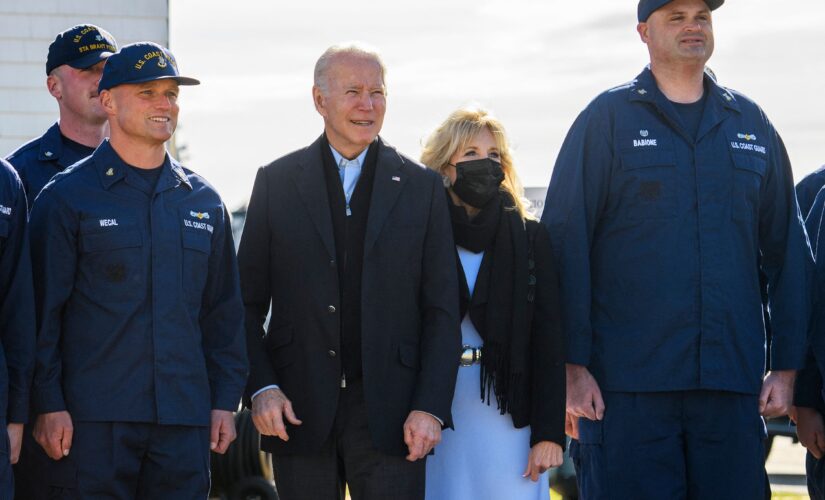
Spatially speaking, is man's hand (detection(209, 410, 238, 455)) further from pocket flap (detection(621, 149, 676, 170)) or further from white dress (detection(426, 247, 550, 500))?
pocket flap (detection(621, 149, 676, 170))

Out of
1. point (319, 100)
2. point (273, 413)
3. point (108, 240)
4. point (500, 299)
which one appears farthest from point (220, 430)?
point (319, 100)

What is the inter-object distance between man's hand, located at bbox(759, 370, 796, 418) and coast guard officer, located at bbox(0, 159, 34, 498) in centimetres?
266

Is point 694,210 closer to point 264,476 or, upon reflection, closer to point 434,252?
point 434,252

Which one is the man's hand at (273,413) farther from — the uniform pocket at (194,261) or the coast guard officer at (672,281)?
the coast guard officer at (672,281)

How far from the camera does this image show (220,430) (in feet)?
14.7

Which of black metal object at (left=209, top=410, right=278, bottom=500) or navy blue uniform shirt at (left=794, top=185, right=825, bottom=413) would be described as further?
black metal object at (left=209, top=410, right=278, bottom=500)

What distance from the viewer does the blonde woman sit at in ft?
15.7

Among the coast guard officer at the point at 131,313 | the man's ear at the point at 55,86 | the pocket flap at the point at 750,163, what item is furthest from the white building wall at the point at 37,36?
the pocket flap at the point at 750,163

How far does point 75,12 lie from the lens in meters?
8.48

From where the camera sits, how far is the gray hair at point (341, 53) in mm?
4707

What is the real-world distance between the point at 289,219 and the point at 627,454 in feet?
4.88

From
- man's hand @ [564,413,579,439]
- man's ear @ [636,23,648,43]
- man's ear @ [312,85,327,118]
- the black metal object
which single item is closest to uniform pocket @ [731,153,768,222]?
man's ear @ [636,23,648,43]

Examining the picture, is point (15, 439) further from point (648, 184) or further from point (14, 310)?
point (648, 184)

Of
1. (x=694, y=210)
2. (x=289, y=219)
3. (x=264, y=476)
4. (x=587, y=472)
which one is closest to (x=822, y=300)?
(x=694, y=210)
